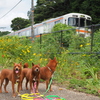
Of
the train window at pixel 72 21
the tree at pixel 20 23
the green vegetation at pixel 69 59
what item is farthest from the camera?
the tree at pixel 20 23

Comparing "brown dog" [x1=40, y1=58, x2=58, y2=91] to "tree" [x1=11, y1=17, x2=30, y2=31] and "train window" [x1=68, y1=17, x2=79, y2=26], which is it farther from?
"tree" [x1=11, y1=17, x2=30, y2=31]

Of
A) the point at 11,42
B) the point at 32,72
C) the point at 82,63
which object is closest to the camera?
the point at 32,72

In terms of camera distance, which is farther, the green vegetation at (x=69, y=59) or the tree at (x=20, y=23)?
the tree at (x=20, y=23)

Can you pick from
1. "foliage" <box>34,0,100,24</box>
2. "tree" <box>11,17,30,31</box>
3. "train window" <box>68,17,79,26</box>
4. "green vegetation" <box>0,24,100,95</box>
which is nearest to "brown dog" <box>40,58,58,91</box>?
"green vegetation" <box>0,24,100,95</box>

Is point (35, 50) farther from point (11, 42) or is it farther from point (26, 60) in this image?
point (11, 42)

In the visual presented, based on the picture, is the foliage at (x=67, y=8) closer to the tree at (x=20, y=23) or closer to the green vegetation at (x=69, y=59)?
the green vegetation at (x=69, y=59)

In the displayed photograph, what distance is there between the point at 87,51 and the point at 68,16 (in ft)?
33.7

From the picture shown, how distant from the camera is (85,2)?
90.8ft

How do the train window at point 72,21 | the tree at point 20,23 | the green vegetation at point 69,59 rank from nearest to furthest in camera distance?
the green vegetation at point 69,59 → the train window at point 72,21 → the tree at point 20,23

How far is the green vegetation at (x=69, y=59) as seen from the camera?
5141mm

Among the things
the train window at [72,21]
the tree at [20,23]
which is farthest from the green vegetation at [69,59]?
the tree at [20,23]

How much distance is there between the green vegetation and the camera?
5.14 meters

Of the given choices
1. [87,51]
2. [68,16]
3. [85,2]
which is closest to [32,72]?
[87,51]

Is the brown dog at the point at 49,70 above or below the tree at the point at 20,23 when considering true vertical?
below
